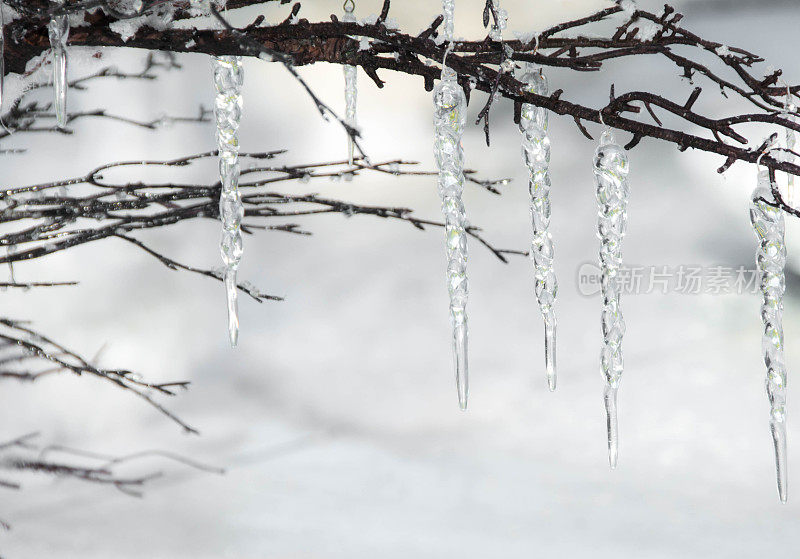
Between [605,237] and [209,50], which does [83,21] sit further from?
[605,237]

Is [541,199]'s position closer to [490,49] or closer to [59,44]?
[490,49]

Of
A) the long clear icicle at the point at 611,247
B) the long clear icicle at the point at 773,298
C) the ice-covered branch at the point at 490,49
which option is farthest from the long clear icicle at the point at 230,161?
the long clear icicle at the point at 773,298

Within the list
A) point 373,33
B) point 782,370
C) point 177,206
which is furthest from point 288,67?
point 782,370

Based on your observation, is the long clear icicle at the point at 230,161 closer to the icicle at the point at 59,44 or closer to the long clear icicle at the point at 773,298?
the icicle at the point at 59,44

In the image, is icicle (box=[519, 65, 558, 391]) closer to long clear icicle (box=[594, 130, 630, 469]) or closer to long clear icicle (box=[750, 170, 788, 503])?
long clear icicle (box=[594, 130, 630, 469])

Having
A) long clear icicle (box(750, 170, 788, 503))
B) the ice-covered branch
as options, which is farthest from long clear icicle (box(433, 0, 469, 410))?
long clear icicle (box(750, 170, 788, 503))

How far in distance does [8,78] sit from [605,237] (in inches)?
44.6

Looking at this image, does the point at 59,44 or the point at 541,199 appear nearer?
the point at 59,44

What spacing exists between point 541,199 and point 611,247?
0.15 metres

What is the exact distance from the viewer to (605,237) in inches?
46.7

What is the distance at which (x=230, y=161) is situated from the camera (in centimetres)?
116

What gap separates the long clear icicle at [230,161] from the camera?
1.12 metres

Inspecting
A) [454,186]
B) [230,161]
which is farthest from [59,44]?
[454,186]

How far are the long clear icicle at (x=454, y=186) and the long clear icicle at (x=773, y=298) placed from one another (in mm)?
476
